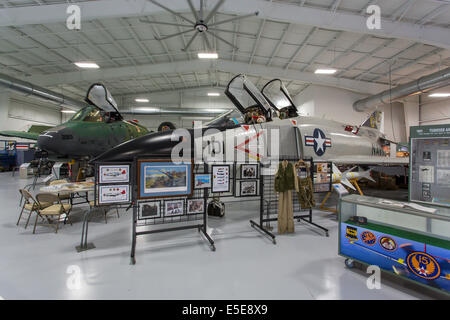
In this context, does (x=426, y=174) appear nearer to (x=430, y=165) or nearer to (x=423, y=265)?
(x=430, y=165)

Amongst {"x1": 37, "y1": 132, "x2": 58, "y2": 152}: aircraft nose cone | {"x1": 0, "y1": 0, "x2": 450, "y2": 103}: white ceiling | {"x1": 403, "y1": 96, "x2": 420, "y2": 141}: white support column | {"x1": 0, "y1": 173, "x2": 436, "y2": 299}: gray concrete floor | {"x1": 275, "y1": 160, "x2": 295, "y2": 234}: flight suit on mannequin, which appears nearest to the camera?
{"x1": 0, "y1": 173, "x2": 436, "y2": 299}: gray concrete floor

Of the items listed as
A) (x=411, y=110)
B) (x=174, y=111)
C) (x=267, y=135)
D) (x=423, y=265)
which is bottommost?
(x=423, y=265)

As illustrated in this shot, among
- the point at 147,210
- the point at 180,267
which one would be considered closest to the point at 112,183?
the point at 147,210

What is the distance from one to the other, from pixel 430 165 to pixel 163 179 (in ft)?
15.5

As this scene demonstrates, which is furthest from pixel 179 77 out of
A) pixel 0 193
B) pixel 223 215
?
pixel 223 215

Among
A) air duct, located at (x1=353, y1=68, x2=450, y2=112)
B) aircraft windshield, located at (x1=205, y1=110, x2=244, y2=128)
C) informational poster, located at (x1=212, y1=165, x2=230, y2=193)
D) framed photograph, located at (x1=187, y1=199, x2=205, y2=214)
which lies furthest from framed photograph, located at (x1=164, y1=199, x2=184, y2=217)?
air duct, located at (x1=353, y1=68, x2=450, y2=112)

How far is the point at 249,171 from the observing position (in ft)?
13.1

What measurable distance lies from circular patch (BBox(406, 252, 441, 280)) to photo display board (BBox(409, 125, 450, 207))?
5.36 ft

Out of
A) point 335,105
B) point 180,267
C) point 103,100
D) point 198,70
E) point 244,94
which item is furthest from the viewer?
point 335,105

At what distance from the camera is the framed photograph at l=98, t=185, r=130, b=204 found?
9.82 ft

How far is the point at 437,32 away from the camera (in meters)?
7.38

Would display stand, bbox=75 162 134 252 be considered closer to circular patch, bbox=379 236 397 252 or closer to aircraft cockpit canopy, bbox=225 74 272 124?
aircraft cockpit canopy, bbox=225 74 272 124

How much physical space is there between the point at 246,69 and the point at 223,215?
34.2 feet

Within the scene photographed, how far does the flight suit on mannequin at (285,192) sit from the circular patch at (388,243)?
5.24ft
